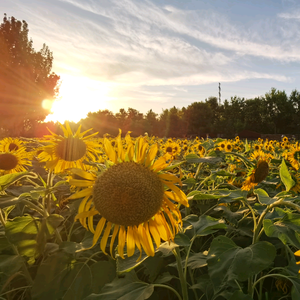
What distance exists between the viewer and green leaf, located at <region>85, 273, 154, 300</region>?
1.32 metres

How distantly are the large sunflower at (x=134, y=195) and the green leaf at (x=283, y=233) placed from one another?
428 millimetres

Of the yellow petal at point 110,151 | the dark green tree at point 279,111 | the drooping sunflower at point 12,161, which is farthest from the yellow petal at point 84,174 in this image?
the dark green tree at point 279,111

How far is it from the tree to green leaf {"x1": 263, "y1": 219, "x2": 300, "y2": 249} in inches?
1330

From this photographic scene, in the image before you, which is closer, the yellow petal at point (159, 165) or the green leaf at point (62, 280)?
the yellow petal at point (159, 165)

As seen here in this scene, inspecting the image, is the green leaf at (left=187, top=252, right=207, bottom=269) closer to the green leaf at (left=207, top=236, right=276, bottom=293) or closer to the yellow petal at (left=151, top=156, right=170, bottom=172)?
the green leaf at (left=207, top=236, right=276, bottom=293)

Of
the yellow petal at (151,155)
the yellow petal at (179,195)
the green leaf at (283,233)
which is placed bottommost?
the green leaf at (283,233)

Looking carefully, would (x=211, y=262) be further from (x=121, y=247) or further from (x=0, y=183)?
(x=0, y=183)

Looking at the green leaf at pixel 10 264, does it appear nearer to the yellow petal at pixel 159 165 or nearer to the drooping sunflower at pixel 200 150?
the yellow petal at pixel 159 165

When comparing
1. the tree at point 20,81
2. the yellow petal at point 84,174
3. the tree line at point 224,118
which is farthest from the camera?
the tree line at point 224,118

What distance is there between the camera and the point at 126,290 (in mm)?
1402

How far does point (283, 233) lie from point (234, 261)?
0.89 feet

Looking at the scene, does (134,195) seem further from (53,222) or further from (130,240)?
(53,222)

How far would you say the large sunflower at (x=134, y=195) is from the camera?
1.34 m

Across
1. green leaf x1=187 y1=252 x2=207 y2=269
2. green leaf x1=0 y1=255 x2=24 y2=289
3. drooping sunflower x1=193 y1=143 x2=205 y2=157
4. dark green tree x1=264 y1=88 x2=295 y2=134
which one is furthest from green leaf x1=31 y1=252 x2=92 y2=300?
dark green tree x1=264 y1=88 x2=295 y2=134
